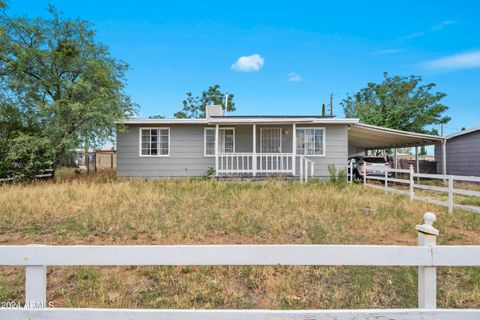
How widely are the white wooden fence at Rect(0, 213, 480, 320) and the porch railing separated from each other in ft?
32.7

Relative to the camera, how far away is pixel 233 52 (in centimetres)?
2245

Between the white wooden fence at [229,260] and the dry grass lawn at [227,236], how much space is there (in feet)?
3.65

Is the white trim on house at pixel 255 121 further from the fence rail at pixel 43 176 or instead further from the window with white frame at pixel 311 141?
the fence rail at pixel 43 176

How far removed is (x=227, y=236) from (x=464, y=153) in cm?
1660

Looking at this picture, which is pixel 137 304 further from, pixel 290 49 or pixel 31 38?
pixel 290 49

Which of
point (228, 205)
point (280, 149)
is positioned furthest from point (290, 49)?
point (228, 205)

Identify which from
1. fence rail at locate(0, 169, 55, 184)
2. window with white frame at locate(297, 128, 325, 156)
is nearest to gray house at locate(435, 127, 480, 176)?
window with white frame at locate(297, 128, 325, 156)

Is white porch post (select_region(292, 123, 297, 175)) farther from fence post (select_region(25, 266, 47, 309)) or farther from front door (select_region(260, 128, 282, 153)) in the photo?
fence post (select_region(25, 266, 47, 309))

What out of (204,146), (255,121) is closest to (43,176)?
(204,146)

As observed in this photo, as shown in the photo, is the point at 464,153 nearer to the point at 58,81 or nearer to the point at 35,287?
the point at 35,287

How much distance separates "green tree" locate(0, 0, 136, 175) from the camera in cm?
1112

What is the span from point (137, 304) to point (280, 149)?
11.5 m

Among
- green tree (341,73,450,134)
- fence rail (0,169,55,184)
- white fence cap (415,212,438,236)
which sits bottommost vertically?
fence rail (0,169,55,184)

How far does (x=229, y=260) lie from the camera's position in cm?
183
